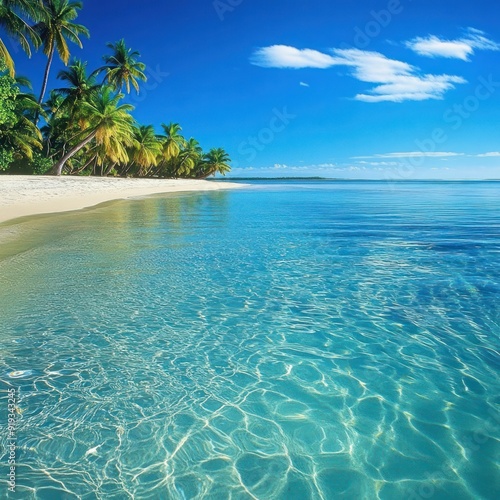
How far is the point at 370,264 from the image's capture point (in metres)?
10.1

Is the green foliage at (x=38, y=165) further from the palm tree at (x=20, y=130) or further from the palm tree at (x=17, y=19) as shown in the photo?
the palm tree at (x=17, y=19)

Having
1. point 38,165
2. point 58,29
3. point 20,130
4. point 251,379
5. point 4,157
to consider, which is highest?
point 58,29

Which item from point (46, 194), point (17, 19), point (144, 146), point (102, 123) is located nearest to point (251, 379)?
point (46, 194)

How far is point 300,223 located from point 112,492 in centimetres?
1681

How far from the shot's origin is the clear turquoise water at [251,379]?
3.16 meters

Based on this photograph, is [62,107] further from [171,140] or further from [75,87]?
[171,140]

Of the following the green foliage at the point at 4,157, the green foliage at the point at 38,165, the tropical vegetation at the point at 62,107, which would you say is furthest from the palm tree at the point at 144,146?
the green foliage at the point at 4,157

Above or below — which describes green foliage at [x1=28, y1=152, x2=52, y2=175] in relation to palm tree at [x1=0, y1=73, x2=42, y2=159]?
below

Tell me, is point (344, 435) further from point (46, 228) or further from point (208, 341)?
point (46, 228)

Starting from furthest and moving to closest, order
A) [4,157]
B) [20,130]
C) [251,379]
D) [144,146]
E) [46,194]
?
[144,146]
[20,130]
[4,157]
[46,194]
[251,379]

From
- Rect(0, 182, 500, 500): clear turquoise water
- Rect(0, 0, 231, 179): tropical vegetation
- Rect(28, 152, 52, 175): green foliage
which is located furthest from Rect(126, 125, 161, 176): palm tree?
Rect(0, 182, 500, 500): clear turquoise water

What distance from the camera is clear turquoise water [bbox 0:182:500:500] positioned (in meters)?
3.16

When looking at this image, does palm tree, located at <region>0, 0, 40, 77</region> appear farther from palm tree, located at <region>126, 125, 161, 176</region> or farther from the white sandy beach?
palm tree, located at <region>126, 125, 161, 176</region>

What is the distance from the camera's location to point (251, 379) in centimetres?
455
